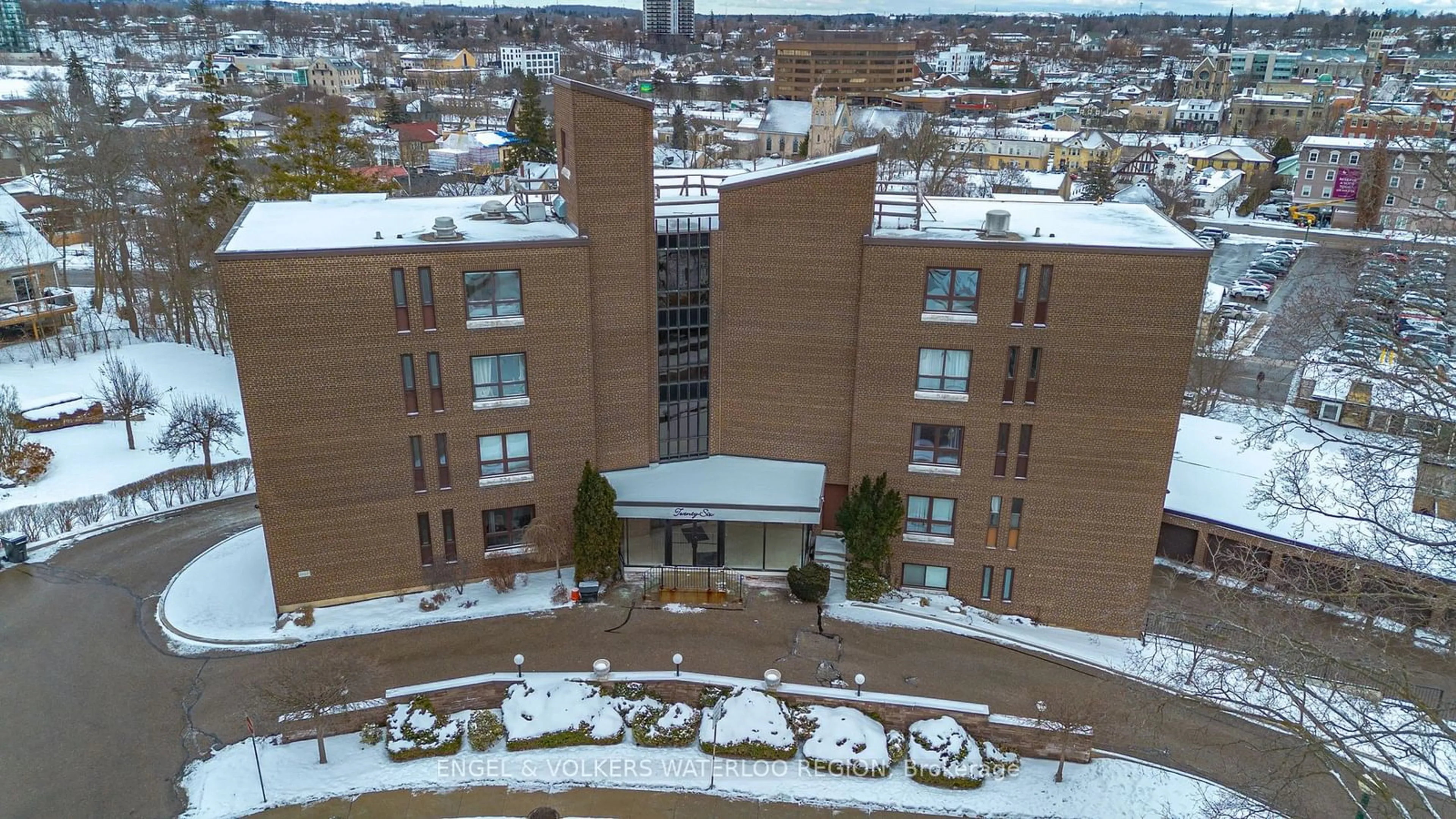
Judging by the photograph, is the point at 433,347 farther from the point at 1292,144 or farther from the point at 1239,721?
→ the point at 1292,144

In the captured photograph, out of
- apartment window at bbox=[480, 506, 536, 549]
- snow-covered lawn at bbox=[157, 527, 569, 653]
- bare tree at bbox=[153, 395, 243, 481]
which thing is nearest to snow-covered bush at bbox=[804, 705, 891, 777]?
snow-covered lawn at bbox=[157, 527, 569, 653]

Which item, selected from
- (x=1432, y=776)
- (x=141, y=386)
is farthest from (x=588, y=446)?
(x=141, y=386)

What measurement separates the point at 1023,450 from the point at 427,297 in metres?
Answer: 17.6

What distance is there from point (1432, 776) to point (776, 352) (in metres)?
19.6

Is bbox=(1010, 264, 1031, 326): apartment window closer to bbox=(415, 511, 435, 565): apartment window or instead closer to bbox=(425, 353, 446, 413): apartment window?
bbox=(425, 353, 446, 413): apartment window

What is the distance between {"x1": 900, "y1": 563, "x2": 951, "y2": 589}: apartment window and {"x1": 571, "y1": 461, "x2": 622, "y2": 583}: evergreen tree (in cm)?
915

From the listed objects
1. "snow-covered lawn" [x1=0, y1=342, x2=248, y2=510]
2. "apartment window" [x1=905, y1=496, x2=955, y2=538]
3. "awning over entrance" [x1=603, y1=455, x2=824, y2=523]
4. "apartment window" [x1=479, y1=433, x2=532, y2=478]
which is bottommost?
"snow-covered lawn" [x1=0, y1=342, x2=248, y2=510]

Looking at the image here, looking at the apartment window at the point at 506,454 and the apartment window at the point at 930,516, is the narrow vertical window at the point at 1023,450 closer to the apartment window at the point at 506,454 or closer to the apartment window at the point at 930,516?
the apartment window at the point at 930,516

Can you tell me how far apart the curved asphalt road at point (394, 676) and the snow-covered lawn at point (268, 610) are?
0.47 m

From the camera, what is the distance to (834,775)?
20.6 metres

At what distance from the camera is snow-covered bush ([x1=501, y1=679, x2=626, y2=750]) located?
21016mm

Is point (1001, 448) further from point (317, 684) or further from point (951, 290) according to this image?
point (317, 684)

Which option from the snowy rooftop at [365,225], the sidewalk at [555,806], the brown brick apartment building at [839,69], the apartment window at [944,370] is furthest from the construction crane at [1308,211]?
the brown brick apartment building at [839,69]

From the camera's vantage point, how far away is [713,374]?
92.7 feet
